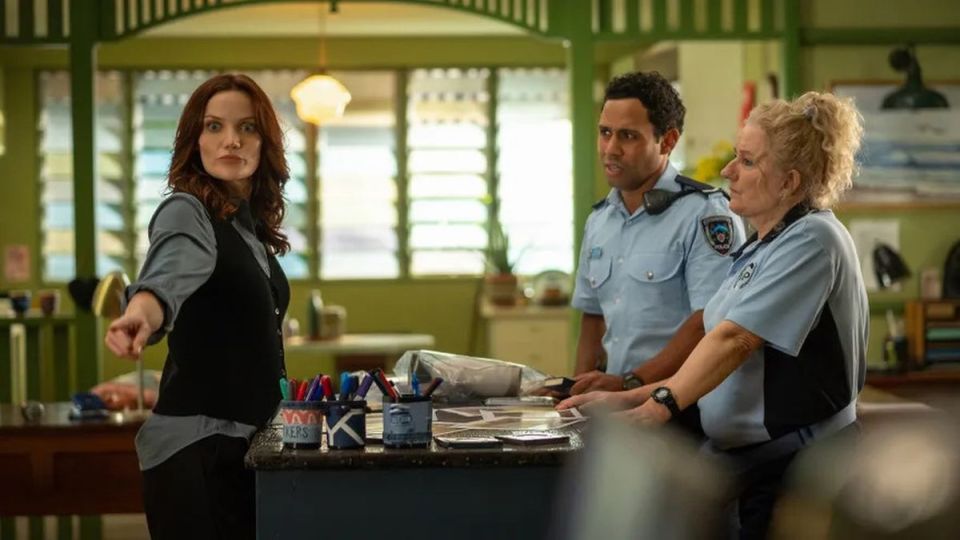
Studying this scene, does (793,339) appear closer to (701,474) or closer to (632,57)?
(701,474)

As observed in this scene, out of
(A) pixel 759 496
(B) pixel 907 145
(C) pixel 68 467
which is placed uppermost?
(B) pixel 907 145

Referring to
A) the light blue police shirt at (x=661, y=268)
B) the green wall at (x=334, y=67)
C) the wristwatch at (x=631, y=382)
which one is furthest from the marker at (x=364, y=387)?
the green wall at (x=334, y=67)

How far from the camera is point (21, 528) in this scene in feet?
23.1

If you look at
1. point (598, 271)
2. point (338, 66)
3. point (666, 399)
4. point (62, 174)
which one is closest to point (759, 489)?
point (666, 399)

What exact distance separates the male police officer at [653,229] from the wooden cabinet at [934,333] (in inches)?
121

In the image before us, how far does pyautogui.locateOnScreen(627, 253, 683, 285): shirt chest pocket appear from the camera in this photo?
3.71 metres

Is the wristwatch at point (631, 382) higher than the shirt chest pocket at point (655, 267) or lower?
lower

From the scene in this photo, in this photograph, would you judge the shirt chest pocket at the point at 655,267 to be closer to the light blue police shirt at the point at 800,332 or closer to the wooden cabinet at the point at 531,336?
the light blue police shirt at the point at 800,332

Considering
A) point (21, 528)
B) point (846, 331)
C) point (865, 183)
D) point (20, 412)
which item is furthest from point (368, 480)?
point (21, 528)

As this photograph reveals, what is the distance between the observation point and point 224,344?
8.92 feet

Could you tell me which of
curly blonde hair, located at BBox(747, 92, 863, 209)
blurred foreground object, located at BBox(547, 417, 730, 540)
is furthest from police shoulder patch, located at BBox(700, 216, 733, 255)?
blurred foreground object, located at BBox(547, 417, 730, 540)

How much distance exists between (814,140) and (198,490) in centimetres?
136

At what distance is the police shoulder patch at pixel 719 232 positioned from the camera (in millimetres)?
3650

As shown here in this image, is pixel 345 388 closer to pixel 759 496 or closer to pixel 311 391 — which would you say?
pixel 311 391
